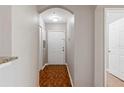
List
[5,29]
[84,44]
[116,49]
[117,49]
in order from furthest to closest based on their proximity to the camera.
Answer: [116,49], [117,49], [84,44], [5,29]

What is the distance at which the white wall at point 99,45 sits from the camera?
364 centimetres

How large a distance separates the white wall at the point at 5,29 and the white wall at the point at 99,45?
7.52 ft

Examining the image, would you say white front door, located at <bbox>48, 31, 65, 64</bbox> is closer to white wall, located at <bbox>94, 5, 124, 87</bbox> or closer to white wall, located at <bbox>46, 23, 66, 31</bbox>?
white wall, located at <bbox>46, 23, 66, 31</bbox>

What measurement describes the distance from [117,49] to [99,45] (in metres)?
2.64

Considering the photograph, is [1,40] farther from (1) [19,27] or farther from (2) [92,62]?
(2) [92,62]

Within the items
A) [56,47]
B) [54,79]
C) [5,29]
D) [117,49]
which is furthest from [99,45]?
[56,47]

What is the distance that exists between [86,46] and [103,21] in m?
0.71

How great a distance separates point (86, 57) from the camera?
3.95 metres

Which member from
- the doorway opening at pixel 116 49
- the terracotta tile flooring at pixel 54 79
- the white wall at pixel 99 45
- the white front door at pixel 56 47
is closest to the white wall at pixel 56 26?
the white front door at pixel 56 47

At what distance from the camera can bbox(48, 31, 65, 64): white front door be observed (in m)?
9.35

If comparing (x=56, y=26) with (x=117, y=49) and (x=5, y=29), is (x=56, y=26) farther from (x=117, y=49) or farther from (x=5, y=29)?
(x=5, y=29)

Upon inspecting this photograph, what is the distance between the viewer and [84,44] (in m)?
3.95

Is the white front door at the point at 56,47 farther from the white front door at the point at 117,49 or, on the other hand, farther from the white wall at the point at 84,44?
the white wall at the point at 84,44
